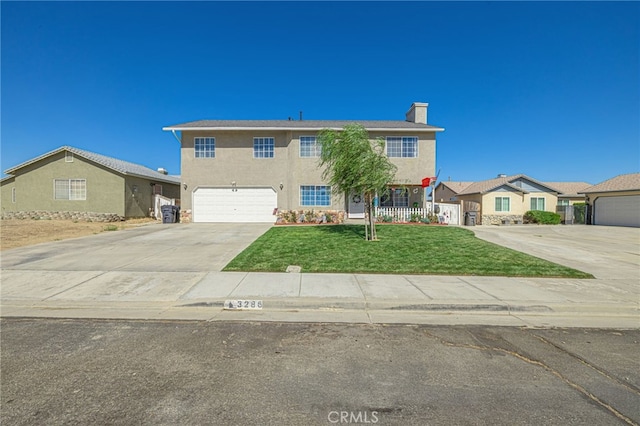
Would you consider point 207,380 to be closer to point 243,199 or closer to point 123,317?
point 123,317

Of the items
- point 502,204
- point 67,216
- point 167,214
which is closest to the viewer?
point 167,214

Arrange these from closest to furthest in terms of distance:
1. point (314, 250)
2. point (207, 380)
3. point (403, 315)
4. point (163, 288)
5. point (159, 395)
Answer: point (159, 395) → point (207, 380) → point (403, 315) → point (163, 288) → point (314, 250)

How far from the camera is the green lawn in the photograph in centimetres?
725

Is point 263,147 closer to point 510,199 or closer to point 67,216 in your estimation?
point 67,216

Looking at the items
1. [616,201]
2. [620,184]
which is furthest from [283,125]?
[620,184]

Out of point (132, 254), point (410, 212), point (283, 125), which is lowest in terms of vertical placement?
point (132, 254)

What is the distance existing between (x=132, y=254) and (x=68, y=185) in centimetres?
1679

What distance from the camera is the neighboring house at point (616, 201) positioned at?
20.5 metres

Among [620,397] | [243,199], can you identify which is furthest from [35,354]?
[243,199]

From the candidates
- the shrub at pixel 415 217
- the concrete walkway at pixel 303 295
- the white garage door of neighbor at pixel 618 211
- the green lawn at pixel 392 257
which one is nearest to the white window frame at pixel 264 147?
the green lawn at pixel 392 257

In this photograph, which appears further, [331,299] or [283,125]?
[283,125]

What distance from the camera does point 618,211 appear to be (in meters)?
21.6

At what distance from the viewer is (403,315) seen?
484cm

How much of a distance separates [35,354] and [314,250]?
6.80 m
